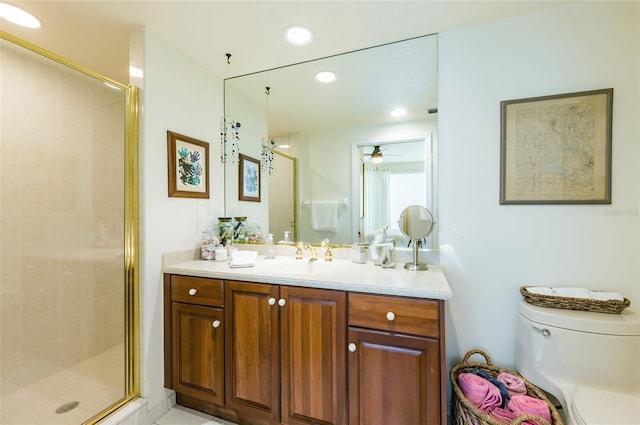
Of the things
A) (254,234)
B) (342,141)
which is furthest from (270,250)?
(342,141)

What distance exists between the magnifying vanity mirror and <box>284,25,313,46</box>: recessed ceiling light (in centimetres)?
125

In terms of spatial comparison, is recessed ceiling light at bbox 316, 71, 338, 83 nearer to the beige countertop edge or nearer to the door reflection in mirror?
the door reflection in mirror

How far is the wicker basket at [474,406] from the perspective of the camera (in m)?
1.10

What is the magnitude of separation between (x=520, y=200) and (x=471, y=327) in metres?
0.79

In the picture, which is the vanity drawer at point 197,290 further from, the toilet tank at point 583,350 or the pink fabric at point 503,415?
the toilet tank at point 583,350

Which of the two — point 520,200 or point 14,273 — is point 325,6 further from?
point 14,273

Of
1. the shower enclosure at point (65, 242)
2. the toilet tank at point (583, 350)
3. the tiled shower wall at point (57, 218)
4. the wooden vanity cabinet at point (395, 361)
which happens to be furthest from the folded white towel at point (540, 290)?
the tiled shower wall at point (57, 218)

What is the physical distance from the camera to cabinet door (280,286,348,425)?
127 cm

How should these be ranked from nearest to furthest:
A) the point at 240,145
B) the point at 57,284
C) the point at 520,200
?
the point at 520,200 → the point at 57,284 → the point at 240,145

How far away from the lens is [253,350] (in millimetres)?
1438

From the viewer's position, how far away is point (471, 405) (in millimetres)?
1205

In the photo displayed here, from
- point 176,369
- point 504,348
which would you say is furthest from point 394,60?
point 176,369

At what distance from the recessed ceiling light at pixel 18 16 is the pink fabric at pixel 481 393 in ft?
10.1

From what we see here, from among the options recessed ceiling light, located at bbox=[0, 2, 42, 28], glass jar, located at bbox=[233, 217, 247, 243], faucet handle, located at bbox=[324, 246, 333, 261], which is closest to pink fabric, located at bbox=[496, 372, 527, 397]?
faucet handle, located at bbox=[324, 246, 333, 261]
